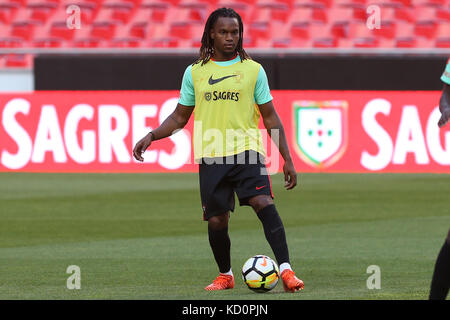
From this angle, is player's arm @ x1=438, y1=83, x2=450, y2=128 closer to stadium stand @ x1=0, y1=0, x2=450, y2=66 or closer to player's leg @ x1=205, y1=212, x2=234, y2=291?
player's leg @ x1=205, y1=212, x2=234, y2=291

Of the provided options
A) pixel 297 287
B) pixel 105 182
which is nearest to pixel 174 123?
pixel 297 287

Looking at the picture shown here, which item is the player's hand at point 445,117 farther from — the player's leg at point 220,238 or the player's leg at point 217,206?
the player's leg at point 220,238

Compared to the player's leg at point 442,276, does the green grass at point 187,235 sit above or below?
above

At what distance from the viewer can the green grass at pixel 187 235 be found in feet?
26.8

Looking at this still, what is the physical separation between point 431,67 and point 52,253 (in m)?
10.5

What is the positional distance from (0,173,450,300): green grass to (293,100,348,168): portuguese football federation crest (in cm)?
41

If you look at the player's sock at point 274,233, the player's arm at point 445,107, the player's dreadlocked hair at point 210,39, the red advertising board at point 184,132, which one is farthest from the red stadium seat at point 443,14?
the player's arm at point 445,107

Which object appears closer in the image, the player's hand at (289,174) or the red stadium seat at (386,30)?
the player's hand at (289,174)

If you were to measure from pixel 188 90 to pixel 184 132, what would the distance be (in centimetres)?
1144

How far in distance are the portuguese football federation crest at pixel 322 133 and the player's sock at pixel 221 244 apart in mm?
11196

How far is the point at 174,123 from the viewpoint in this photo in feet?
26.5

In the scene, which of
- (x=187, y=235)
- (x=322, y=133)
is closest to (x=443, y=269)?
(x=187, y=235)

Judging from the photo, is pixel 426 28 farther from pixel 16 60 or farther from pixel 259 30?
pixel 16 60

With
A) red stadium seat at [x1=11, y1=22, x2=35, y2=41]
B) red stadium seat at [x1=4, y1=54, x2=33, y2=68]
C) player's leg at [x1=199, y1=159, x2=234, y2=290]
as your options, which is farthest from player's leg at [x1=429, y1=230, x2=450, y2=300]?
red stadium seat at [x1=11, y1=22, x2=35, y2=41]
